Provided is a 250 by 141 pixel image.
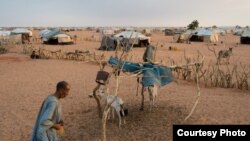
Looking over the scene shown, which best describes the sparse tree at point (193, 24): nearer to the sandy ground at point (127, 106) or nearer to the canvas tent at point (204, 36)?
the canvas tent at point (204, 36)

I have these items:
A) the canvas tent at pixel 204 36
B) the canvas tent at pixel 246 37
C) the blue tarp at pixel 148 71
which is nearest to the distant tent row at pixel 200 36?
the canvas tent at pixel 204 36

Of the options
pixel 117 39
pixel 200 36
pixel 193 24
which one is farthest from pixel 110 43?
pixel 193 24

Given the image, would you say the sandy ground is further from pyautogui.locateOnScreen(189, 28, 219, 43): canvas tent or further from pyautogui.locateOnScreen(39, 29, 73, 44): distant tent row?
pyautogui.locateOnScreen(189, 28, 219, 43): canvas tent

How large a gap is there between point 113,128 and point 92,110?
5.40 feet

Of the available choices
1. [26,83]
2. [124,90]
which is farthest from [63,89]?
[26,83]

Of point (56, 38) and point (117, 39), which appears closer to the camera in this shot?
point (117, 39)

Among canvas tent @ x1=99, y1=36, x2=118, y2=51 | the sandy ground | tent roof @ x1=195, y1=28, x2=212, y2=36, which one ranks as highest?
tent roof @ x1=195, y1=28, x2=212, y2=36

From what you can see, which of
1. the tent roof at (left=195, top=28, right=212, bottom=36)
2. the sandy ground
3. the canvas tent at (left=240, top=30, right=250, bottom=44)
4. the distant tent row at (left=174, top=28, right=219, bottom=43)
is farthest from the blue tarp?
the tent roof at (left=195, top=28, right=212, bottom=36)

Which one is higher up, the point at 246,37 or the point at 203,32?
the point at 203,32

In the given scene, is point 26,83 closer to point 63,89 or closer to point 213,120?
point 213,120

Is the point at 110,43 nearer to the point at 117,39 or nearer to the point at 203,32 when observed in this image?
the point at 117,39

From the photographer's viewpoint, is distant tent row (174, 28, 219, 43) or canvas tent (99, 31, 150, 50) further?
distant tent row (174, 28, 219, 43)

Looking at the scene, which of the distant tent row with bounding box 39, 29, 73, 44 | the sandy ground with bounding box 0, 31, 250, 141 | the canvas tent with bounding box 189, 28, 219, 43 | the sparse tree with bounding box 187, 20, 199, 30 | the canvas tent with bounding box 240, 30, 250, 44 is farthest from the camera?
the sparse tree with bounding box 187, 20, 199, 30

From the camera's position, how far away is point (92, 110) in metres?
10.2
